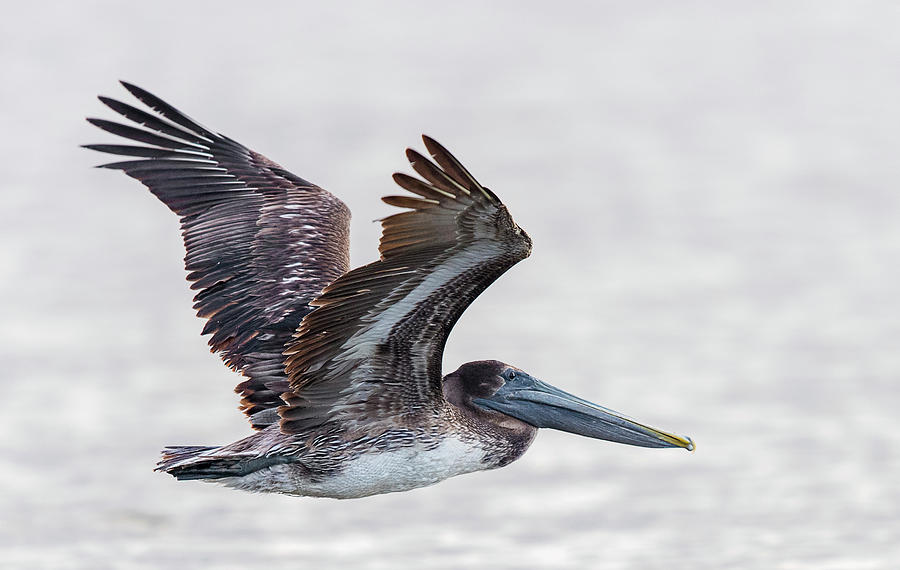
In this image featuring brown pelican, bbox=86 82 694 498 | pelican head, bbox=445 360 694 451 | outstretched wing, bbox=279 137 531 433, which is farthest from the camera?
pelican head, bbox=445 360 694 451

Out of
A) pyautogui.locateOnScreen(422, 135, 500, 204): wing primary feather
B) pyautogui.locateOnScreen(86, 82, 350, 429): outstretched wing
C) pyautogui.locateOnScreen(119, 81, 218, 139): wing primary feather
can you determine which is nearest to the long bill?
pyautogui.locateOnScreen(86, 82, 350, 429): outstretched wing

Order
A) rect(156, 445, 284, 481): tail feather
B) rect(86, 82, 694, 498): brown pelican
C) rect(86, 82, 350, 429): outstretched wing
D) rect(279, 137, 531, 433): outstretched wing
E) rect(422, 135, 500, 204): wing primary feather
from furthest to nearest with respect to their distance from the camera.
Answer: rect(86, 82, 350, 429): outstretched wing, rect(156, 445, 284, 481): tail feather, rect(86, 82, 694, 498): brown pelican, rect(279, 137, 531, 433): outstretched wing, rect(422, 135, 500, 204): wing primary feather

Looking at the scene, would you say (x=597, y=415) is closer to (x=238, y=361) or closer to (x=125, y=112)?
(x=238, y=361)

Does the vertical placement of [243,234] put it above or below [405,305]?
above

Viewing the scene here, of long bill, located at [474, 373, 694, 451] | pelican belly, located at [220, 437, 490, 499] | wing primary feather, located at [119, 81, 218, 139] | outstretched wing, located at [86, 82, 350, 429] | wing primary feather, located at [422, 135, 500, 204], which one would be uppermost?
→ wing primary feather, located at [119, 81, 218, 139]

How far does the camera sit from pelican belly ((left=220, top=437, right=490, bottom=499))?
745 cm

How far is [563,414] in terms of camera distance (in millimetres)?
7977

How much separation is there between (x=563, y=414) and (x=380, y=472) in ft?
3.76

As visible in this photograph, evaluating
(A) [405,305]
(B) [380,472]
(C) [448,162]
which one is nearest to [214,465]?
(B) [380,472]

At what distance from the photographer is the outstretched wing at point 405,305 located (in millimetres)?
5965

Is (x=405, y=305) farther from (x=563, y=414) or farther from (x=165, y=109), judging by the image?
(x=165, y=109)

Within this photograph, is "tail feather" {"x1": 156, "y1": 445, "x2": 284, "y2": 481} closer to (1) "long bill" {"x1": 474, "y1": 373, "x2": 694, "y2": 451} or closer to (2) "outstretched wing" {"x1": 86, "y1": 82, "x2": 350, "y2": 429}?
(2) "outstretched wing" {"x1": 86, "y1": 82, "x2": 350, "y2": 429}

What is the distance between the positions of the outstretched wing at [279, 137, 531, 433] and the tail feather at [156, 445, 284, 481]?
234 mm

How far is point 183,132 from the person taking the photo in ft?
30.0
